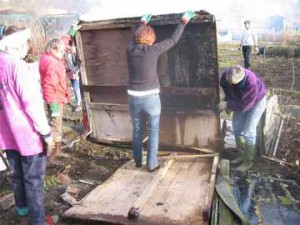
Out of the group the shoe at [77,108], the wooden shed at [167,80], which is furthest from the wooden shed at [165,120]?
the shoe at [77,108]

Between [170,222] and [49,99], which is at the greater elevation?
[49,99]

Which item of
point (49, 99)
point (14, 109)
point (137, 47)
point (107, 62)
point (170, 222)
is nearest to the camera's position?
point (14, 109)

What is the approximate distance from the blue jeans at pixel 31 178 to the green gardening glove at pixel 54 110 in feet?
6.91

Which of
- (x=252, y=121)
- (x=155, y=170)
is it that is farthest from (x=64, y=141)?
(x=252, y=121)

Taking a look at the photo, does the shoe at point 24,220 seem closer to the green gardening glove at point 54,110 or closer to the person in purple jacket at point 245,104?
the green gardening glove at point 54,110

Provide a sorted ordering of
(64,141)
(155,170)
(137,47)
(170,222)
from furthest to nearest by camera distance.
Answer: (64,141), (155,170), (137,47), (170,222)

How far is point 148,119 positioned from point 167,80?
3.16ft

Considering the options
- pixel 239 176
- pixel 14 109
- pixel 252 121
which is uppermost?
pixel 14 109

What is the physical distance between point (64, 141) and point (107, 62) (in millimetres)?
1771

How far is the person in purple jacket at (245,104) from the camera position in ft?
18.0

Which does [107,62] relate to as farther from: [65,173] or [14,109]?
[14,109]

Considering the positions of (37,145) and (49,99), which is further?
(49,99)

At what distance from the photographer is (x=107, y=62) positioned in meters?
6.41

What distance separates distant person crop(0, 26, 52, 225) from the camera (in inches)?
135
